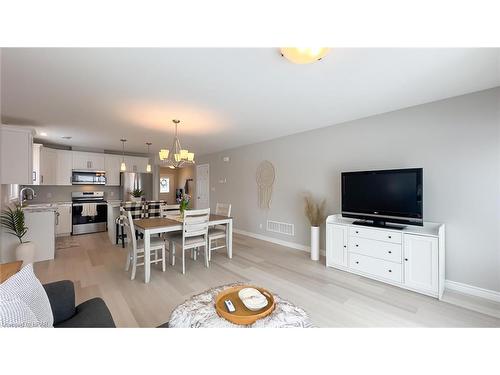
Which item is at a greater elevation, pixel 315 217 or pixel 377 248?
pixel 315 217

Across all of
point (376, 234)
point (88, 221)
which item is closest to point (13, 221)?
point (88, 221)

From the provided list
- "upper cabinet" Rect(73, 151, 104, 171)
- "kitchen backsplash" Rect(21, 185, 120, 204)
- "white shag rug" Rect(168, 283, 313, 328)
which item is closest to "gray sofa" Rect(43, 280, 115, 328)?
"white shag rug" Rect(168, 283, 313, 328)

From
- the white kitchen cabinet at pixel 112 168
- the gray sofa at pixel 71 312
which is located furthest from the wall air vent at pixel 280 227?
the white kitchen cabinet at pixel 112 168

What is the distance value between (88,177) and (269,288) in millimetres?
5628

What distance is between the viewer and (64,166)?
5.13 m

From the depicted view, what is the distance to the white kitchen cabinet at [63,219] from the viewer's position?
16.0 feet

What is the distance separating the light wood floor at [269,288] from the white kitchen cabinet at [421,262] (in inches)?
5.6

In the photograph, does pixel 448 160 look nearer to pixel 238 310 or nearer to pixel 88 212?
pixel 238 310

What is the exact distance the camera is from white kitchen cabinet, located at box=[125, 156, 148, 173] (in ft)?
20.1

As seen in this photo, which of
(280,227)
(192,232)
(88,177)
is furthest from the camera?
(88,177)

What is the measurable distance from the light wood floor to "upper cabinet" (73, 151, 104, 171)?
101 inches

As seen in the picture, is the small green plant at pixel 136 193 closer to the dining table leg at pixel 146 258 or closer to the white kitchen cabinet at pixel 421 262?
the dining table leg at pixel 146 258
